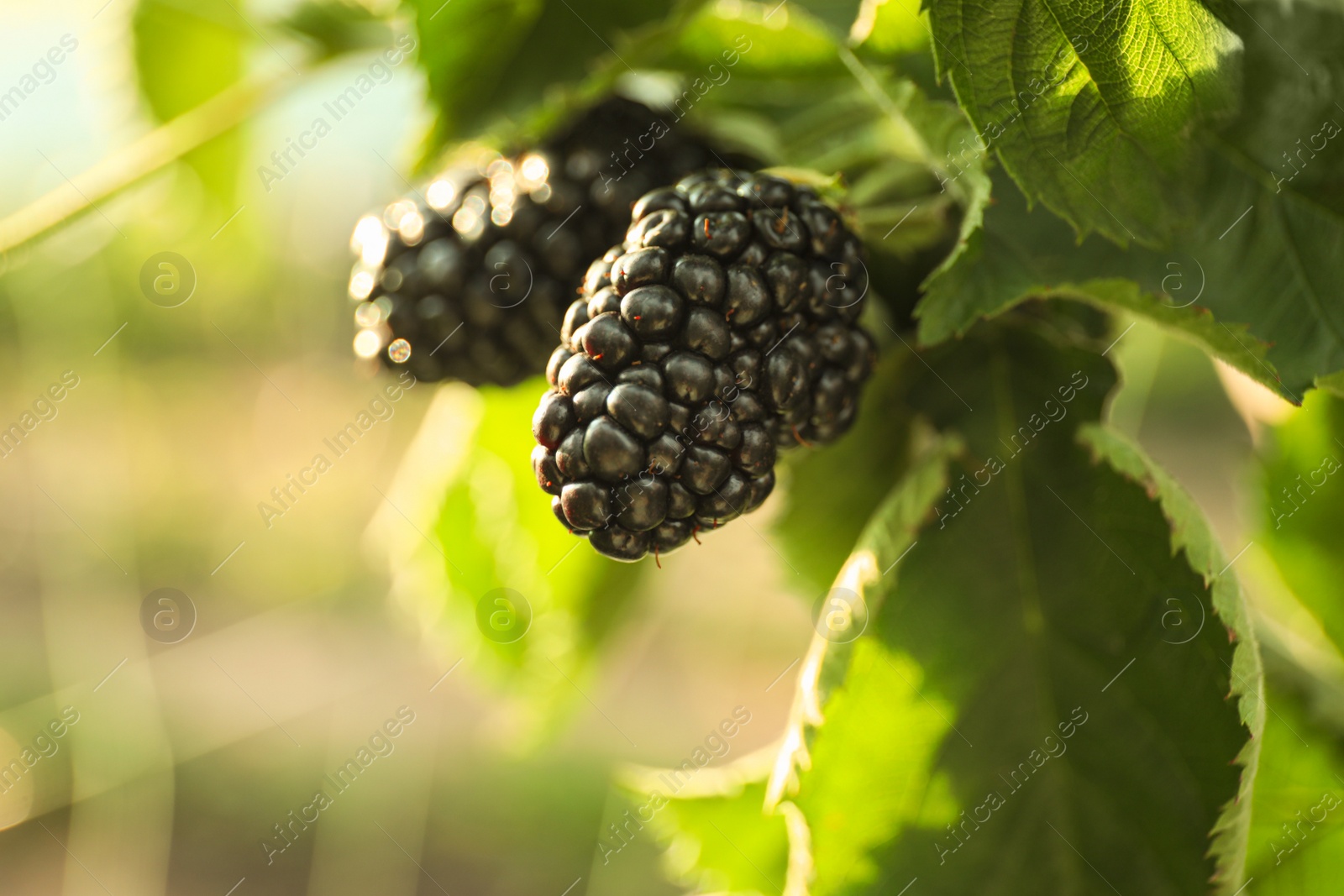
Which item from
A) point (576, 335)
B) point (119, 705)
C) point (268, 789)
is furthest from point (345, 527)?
point (576, 335)

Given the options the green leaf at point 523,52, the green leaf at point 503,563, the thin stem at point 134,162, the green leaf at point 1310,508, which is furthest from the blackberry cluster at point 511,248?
the green leaf at point 1310,508

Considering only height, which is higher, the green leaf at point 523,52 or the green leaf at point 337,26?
the green leaf at point 523,52

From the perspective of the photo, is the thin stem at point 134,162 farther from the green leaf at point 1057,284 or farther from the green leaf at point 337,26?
the green leaf at point 1057,284

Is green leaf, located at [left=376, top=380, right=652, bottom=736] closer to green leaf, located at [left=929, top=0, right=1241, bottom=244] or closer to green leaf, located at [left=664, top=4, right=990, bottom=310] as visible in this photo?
green leaf, located at [left=664, top=4, right=990, bottom=310]

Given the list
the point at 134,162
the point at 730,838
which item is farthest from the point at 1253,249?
the point at 134,162

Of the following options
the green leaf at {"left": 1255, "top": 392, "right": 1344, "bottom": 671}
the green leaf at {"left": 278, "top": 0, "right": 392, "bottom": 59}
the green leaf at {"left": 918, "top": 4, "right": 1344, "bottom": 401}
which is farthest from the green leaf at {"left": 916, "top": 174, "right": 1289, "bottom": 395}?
the green leaf at {"left": 278, "top": 0, "right": 392, "bottom": 59}

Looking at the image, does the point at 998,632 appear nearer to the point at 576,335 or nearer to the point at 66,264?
the point at 576,335
